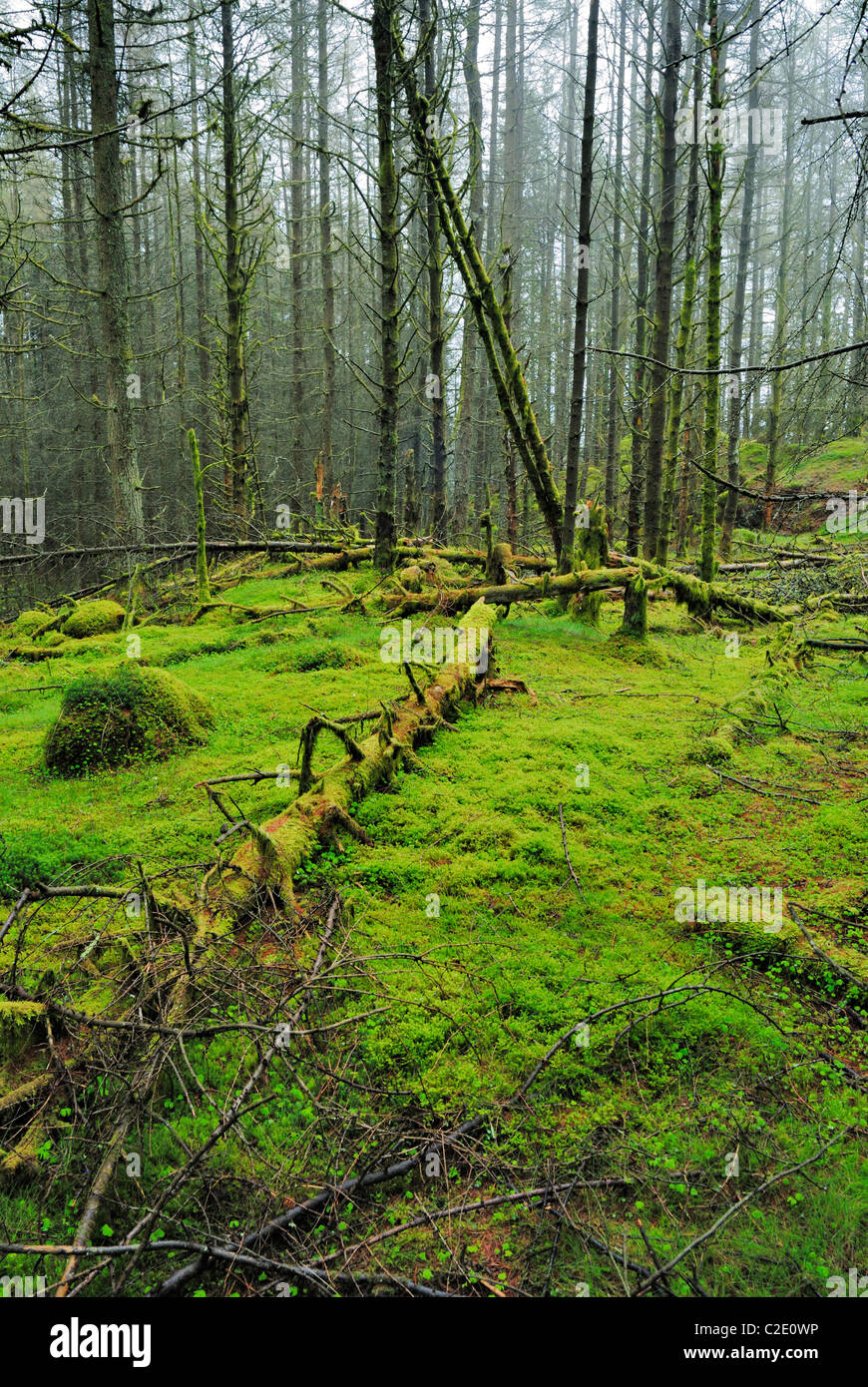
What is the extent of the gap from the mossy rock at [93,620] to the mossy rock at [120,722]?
4.93 m

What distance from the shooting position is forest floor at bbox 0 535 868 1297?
2248 mm

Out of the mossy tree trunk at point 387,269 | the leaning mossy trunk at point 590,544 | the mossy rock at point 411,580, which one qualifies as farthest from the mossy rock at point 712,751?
the mossy tree trunk at point 387,269

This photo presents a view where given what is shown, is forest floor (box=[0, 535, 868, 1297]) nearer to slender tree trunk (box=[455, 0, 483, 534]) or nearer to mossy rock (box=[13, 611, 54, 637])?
mossy rock (box=[13, 611, 54, 637])

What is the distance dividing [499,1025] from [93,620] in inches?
378

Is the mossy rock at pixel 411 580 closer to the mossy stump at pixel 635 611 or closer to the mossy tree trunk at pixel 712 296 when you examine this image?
the mossy stump at pixel 635 611

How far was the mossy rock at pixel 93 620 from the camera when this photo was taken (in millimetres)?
10703

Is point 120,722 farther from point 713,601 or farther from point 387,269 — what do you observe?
point 713,601

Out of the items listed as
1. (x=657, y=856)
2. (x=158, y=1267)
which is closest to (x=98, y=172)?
(x=657, y=856)

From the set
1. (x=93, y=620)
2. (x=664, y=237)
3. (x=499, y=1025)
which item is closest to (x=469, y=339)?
(x=664, y=237)

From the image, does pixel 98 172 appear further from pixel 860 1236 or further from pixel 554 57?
pixel 554 57

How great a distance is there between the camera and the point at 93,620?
10.8 meters
